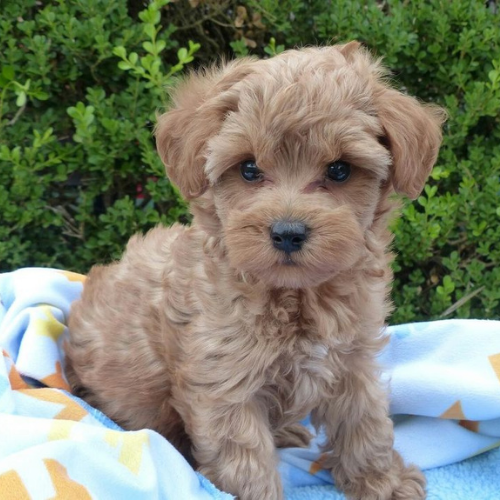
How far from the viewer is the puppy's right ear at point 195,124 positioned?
2840 millimetres

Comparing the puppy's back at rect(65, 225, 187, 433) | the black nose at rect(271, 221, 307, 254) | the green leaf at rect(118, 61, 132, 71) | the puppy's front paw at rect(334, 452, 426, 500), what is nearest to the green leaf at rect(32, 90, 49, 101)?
the green leaf at rect(118, 61, 132, 71)

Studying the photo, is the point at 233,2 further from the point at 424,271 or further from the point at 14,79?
the point at 424,271

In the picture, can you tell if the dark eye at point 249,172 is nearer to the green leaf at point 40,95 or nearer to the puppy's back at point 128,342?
the puppy's back at point 128,342

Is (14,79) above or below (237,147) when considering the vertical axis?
below

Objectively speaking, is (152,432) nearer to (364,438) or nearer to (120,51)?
(364,438)

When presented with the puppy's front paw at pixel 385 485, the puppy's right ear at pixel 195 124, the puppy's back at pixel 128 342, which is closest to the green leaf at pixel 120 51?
the puppy's back at pixel 128 342

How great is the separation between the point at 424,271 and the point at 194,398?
9.52 ft

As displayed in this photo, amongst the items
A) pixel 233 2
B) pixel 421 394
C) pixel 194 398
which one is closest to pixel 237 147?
pixel 194 398

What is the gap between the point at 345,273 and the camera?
2.94 metres

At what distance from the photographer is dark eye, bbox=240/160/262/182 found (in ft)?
9.18

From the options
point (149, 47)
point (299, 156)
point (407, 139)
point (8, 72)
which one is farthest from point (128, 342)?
point (8, 72)

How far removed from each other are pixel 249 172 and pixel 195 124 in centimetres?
31

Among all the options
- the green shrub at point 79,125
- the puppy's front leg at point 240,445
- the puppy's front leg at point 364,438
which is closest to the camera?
the puppy's front leg at point 240,445

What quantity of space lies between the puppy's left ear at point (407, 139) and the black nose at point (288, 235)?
1.67ft
